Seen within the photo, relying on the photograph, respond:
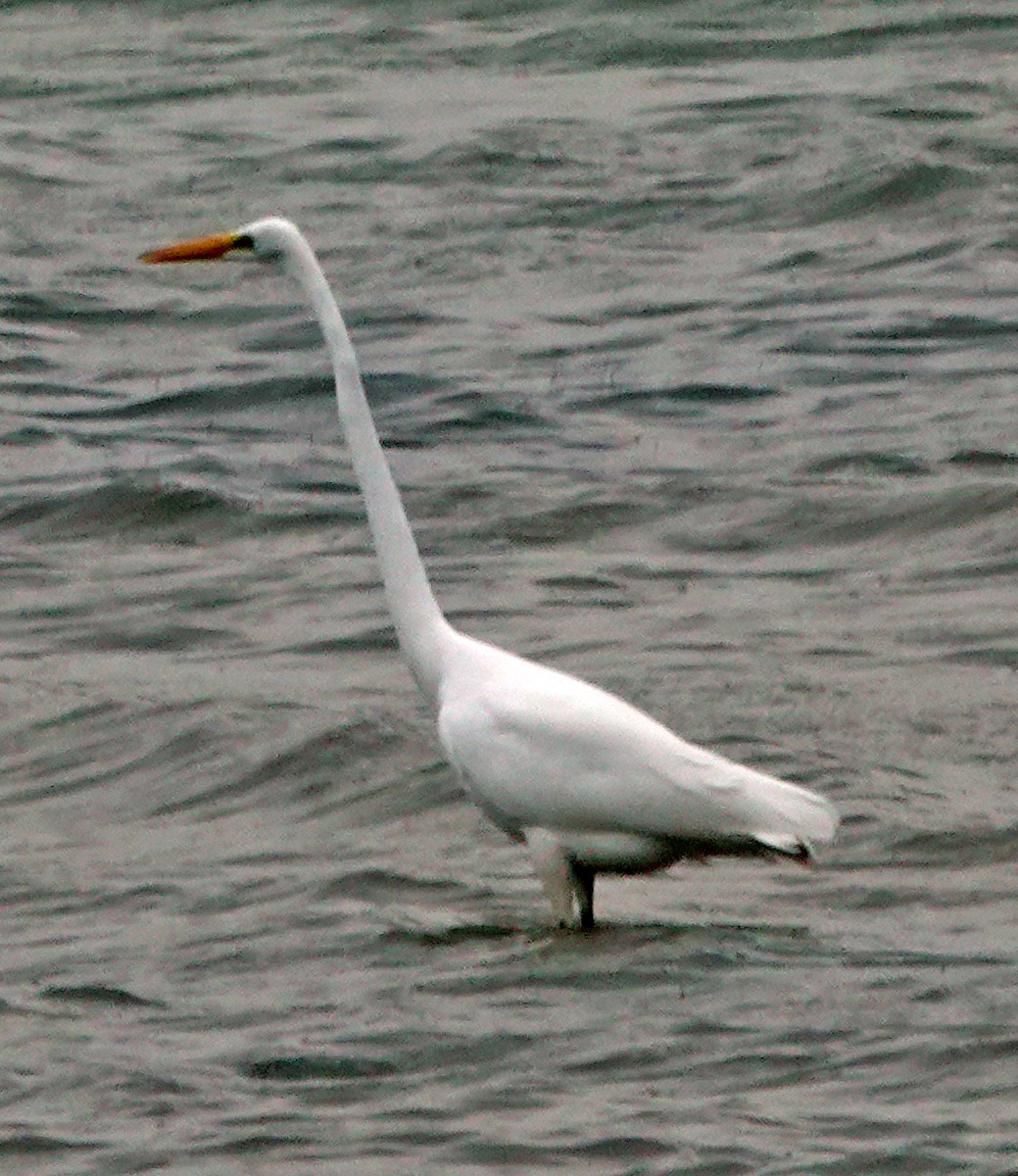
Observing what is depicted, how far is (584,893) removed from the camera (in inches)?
330

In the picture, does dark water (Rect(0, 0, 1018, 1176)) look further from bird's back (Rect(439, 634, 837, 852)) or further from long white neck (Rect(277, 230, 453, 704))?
long white neck (Rect(277, 230, 453, 704))

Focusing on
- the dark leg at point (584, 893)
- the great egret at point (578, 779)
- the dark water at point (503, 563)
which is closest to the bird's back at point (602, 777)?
the great egret at point (578, 779)

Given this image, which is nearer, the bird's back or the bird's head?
the bird's back

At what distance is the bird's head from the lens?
8.33 m

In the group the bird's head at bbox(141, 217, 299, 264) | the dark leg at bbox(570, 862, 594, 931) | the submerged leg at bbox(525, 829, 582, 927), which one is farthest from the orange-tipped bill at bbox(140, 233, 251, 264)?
the dark leg at bbox(570, 862, 594, 931)

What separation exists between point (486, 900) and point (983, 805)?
1597 mm

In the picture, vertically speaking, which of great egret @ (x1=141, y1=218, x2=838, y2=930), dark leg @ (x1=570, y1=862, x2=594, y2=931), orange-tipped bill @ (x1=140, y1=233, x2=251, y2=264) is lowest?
dark leg @ (x1=570, y1=862, x2=594, y2=931)

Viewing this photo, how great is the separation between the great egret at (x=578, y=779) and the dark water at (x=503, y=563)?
24cm

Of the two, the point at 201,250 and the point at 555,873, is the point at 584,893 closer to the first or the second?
the point at 555,873

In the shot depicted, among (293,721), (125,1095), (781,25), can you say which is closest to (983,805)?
(293,721)

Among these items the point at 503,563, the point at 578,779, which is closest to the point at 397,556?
the point at 578,779

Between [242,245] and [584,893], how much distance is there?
1.97 m

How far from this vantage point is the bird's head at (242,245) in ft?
27.3

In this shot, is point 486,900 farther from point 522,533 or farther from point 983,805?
point 522,533
